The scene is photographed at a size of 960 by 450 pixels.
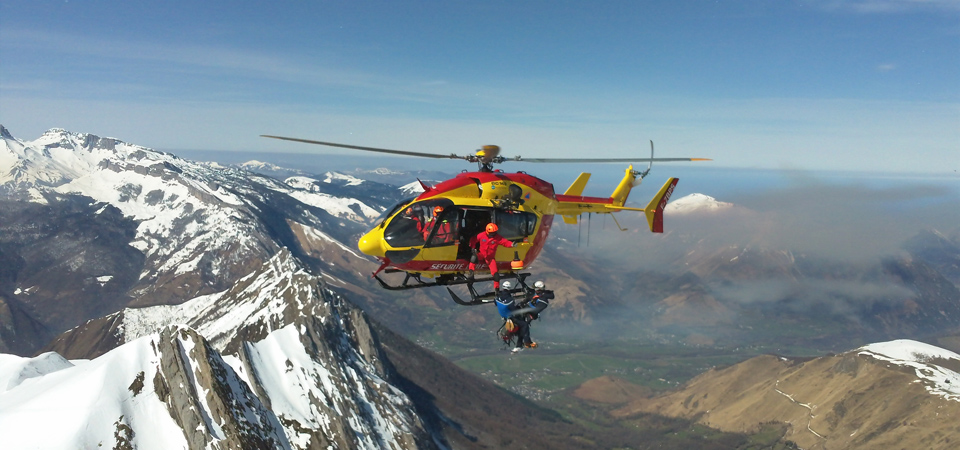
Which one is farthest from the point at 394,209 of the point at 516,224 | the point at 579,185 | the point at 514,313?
the point at 579,185

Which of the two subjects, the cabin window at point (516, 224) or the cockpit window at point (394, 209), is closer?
the cockpit window at point (394, 209)

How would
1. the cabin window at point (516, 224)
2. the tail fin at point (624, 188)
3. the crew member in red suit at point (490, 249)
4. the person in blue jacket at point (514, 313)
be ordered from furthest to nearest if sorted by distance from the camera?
the tail fin at point (624, 188) < the cabin window at point (516, 224) < the person in blue jacket at point (514, 313) < the crew member in red suit at point (490, 249)

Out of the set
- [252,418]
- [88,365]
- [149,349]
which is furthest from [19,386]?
[252,418]

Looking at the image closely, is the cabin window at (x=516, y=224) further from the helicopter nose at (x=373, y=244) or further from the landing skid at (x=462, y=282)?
the helicopter nose at (x=373, y=244)

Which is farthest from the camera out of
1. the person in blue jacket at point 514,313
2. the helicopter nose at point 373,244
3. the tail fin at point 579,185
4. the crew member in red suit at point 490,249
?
the tail fin at point 579,185

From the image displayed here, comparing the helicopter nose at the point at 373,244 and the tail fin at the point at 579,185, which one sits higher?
the tail fin at the point at 579,185

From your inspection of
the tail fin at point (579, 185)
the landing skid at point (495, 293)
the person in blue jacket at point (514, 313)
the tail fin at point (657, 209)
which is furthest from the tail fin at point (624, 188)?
the person in blue jacket at point (514, 313)

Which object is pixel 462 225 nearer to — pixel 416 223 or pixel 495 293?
pixel 416 223

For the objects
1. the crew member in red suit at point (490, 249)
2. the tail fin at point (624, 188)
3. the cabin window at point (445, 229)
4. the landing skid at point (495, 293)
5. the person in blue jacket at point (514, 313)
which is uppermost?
the tail fin at point (624, 188)
